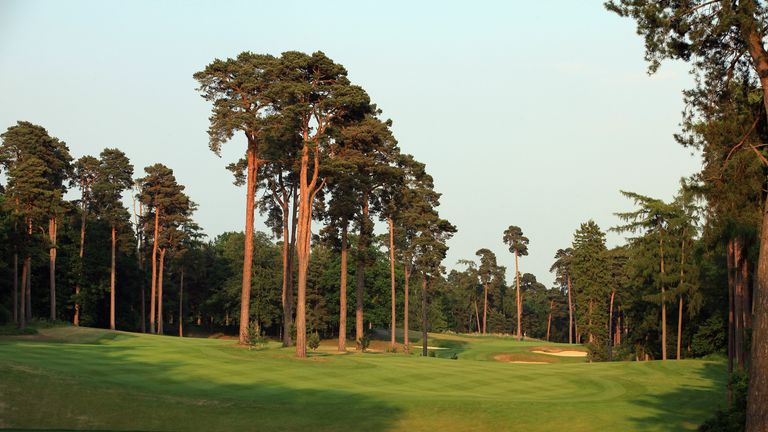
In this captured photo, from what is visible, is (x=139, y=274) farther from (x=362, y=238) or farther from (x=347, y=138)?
(x=347, y=138)

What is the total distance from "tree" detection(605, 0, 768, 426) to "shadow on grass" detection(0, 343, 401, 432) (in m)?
12.3

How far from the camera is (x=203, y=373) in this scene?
117 ft

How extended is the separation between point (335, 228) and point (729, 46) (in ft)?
153

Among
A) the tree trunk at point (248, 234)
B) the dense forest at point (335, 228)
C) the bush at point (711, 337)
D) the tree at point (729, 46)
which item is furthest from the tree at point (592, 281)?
the tree at point (729, 46)

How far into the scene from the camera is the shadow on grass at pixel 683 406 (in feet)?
92.4

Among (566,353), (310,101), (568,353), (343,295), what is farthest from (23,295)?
(568,353)

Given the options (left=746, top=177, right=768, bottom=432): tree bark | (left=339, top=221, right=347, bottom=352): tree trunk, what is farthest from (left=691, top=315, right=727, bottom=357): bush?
(left=746, top=177, right=768, bottom=432): tree bark

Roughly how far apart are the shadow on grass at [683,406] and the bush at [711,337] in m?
23.0

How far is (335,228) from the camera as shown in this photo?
66500 millimetres

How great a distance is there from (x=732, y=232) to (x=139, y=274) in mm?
86178

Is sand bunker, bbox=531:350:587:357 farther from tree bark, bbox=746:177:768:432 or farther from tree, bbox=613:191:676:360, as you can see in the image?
tree bark, bbox=746:177:768:432

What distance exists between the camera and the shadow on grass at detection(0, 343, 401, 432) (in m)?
26.0

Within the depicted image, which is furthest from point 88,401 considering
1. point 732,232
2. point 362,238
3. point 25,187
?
point 25,187

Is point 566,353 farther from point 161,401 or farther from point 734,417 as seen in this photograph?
point 161,401
